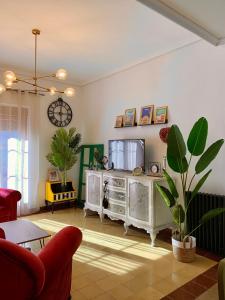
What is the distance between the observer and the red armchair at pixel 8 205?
3.05 m

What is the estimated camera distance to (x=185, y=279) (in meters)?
2.21

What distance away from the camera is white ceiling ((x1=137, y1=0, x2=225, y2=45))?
201 cm

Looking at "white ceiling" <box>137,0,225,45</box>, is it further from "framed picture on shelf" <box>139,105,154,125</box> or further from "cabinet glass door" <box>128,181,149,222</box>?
"cabinet glass door" <box>128,181,149,222</box>

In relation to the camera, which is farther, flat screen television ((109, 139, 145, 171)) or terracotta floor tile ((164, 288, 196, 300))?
flat screen television ((109, 139, 145, 171))

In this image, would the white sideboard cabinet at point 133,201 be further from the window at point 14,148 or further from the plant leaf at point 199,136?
the window at point 14,148

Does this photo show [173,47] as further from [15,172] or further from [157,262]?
[15,172]

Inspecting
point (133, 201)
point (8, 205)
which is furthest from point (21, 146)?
point (133, 201)

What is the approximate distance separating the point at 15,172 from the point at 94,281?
267cm

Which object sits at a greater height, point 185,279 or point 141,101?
point 141,101

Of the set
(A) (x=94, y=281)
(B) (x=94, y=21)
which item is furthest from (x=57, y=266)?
(B) (x=94, y=21)

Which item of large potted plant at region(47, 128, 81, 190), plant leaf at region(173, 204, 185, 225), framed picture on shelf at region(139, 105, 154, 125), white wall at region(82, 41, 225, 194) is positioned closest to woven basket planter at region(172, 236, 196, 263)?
plant leaf at region(173, 204, 185, 225)

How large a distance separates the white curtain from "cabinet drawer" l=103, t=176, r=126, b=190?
59.9 inches

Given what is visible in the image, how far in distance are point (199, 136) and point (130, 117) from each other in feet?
5.51

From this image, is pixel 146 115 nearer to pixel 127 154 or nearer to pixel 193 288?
pixel 127 154
